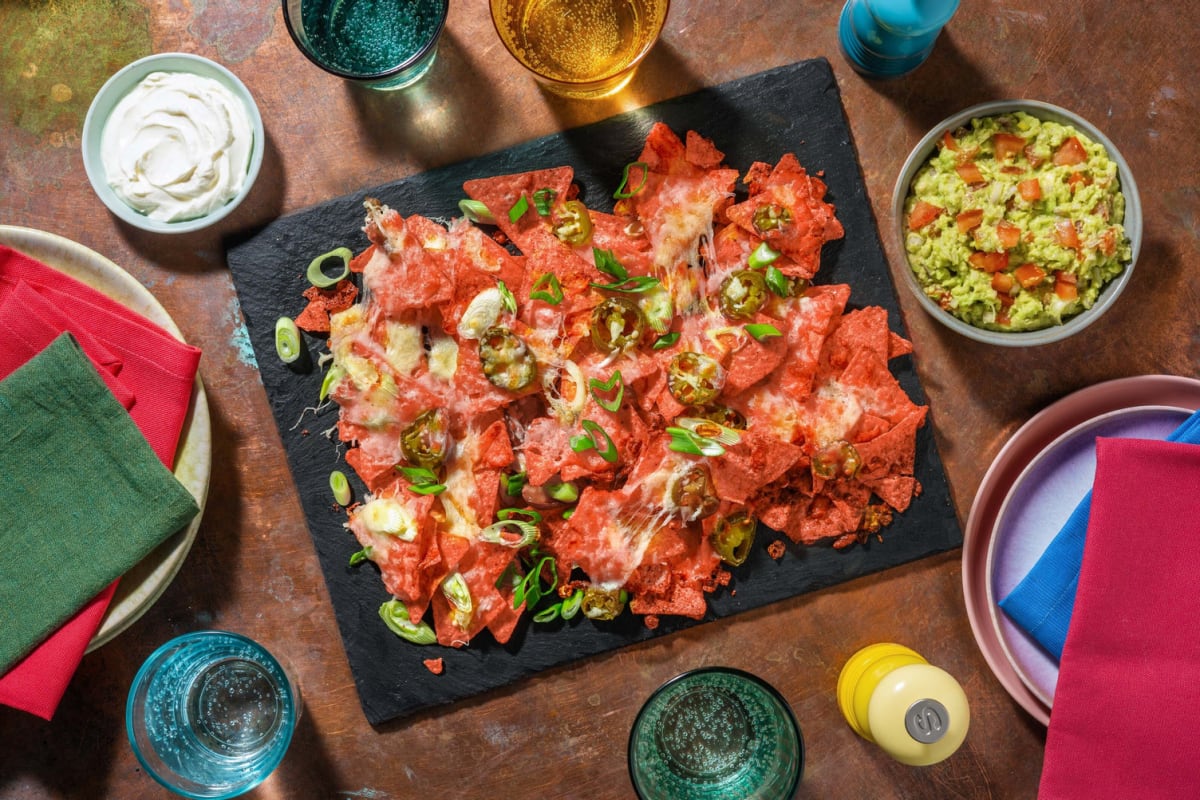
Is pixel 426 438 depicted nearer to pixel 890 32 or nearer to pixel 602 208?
pixel 602 208

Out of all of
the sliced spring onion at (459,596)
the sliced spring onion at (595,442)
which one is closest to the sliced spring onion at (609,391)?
the sliced spring onion at (595,442)

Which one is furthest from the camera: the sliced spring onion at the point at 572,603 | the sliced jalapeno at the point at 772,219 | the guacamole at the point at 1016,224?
the sliced spring onion at the point at 572,603

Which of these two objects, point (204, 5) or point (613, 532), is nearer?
point (613, 532)

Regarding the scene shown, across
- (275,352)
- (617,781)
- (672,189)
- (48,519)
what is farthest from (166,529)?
(672,189)

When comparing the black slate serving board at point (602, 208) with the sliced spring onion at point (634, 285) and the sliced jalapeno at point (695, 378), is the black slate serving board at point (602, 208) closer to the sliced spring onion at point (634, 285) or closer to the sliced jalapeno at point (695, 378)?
the sliced spring onion at point (634, 285)

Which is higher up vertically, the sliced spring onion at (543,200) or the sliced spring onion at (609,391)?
the sliced spring onion at (543,200)

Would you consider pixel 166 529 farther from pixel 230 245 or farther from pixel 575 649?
pixel 575 649

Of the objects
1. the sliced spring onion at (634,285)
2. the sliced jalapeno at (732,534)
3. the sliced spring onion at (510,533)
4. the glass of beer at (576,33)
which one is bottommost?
the sliced jalapeno at (732,534)
